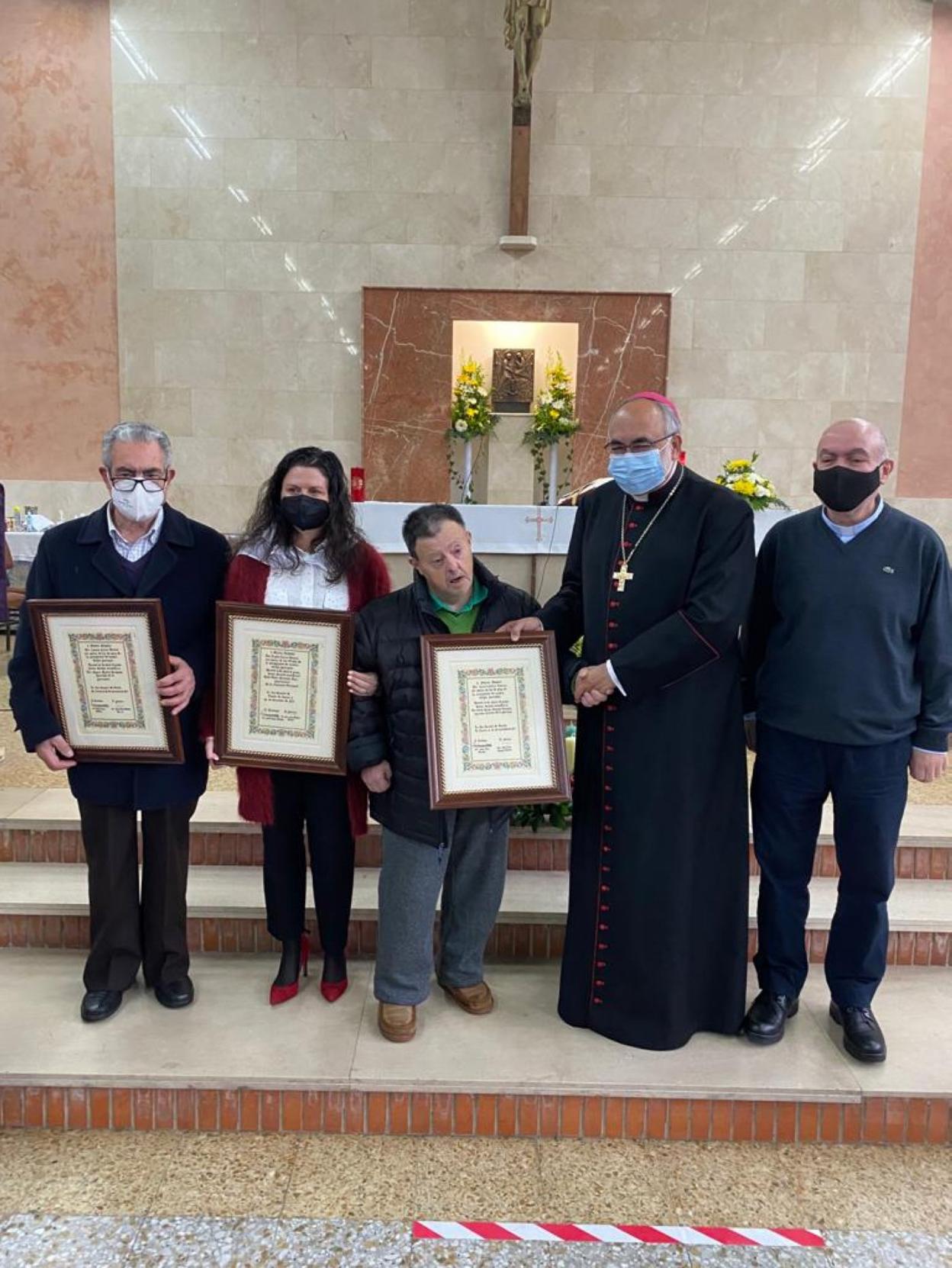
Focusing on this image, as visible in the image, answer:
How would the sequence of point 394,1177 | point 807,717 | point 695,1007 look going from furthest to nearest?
point 695,1007 < point 807,717 < point 394,1177

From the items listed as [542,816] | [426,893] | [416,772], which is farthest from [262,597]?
[542,816]

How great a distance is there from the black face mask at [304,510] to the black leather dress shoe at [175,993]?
58.9 inches

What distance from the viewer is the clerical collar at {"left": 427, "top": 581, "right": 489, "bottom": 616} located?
2652mm

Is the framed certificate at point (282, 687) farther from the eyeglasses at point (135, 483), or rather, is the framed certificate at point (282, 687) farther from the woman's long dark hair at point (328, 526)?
the eyeglasses at point (135, 483)

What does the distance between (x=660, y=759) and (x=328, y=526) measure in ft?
3.83

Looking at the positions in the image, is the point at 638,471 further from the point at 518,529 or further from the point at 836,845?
the point at 518,529

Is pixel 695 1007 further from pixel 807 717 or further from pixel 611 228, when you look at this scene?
pixel 611 228

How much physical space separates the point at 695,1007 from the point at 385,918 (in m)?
0.96

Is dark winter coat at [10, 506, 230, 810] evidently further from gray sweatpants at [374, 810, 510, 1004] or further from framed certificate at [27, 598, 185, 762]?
gray sweatpants at [374, 810, 510, 1004]

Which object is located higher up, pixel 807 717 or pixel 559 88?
pixel 559 88

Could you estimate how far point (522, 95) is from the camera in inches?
317

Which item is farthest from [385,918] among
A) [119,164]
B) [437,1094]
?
[119,164]

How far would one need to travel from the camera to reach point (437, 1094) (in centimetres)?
259

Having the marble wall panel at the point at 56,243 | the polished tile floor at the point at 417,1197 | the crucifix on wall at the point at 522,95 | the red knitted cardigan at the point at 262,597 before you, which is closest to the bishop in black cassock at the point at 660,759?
the polished tile floor at the point at 417,1197
